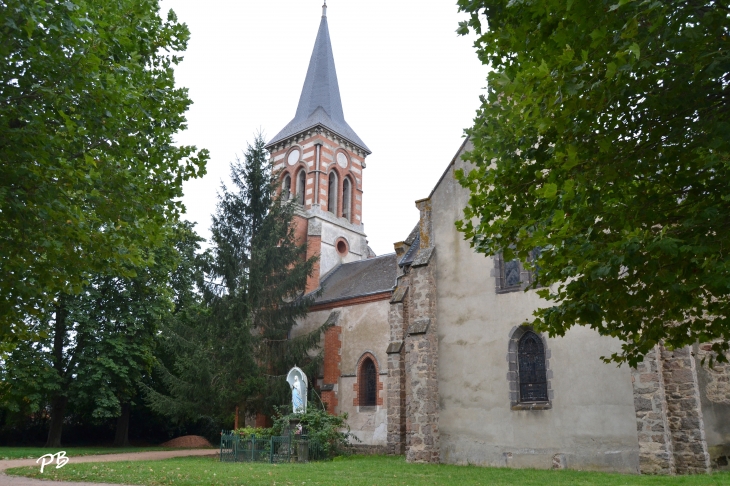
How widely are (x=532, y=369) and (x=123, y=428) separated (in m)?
23.3

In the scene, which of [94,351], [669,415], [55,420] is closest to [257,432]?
[94,351]

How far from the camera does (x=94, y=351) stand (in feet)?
86.6

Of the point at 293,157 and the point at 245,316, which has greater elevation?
the point at 293,157

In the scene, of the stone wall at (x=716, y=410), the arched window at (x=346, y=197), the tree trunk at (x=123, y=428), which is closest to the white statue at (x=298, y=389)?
the stone wall at (x=716, y=410)

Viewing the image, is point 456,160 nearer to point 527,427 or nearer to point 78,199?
point 527,427

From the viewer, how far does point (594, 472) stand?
1275cm

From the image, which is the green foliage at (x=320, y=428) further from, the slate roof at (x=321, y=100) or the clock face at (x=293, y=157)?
the slate roof at (x=321, y=100)

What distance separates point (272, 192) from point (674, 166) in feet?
71.4

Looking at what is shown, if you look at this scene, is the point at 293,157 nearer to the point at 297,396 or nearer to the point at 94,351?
the point at 94,351

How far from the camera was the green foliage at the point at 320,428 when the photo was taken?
18562 millimetres

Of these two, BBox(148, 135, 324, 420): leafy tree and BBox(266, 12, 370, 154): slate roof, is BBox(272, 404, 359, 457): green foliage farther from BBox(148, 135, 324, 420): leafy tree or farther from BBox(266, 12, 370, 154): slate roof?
BBox(266, 12, 370, 154): slate roof

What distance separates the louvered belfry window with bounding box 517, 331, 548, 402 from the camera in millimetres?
14461

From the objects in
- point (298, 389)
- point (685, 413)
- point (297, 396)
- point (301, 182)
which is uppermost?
point (301, 182)

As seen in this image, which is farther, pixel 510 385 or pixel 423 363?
pixel 423 363
